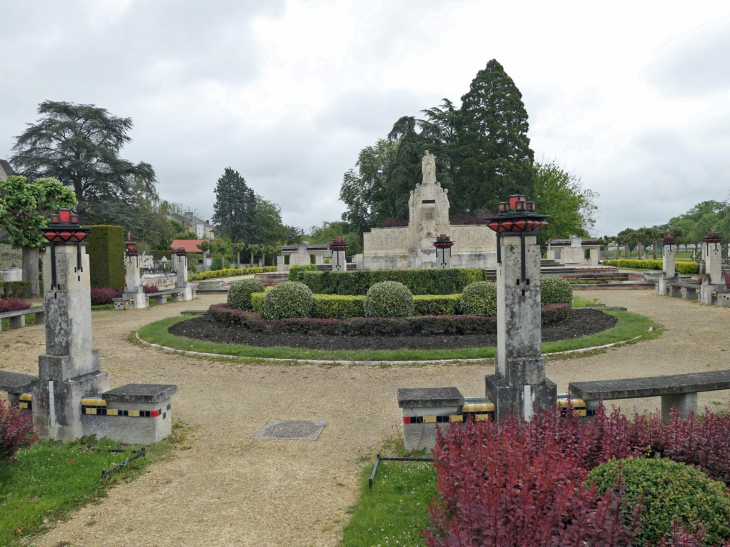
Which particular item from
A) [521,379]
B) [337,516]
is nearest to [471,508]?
[337,516]

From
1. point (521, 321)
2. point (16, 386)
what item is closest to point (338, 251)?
point (16, 386)

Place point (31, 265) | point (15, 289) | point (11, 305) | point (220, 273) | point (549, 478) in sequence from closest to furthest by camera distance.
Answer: point (549, 478) < point (11, 305) < point (15, 289) < point (31, 265) < point (220, 273)

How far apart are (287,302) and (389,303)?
2433mm

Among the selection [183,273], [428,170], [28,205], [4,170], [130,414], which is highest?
[4,170]

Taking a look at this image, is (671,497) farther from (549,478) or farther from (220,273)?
(220,273)

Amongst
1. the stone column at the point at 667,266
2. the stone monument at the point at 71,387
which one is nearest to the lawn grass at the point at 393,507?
the stone monument at the point at 71,387

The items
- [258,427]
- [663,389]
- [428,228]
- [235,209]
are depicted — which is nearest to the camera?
[663,389]

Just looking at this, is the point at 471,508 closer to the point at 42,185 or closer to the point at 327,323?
the point at 327,323

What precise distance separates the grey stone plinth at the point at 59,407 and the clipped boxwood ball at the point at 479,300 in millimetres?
7968

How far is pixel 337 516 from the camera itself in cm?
358

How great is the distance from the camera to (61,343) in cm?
516

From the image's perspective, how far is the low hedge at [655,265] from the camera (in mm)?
28250

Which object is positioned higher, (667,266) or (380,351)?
(667,266)

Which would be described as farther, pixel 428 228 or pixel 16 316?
pixel 428 228
